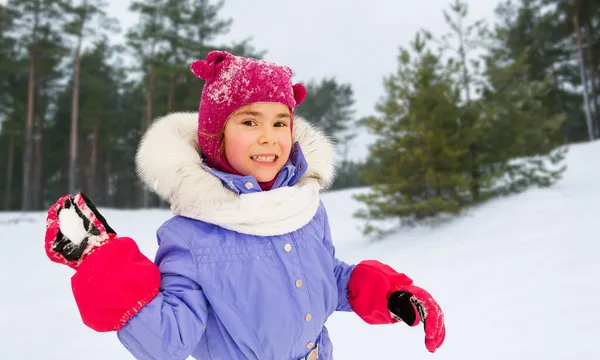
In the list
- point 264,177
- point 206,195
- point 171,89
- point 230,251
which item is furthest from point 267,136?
point 171,89

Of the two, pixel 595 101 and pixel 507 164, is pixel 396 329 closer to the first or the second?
pixel 507 164

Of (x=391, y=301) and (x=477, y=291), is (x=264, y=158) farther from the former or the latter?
(x=477, y=291)

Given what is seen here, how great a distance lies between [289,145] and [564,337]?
8.65 feet

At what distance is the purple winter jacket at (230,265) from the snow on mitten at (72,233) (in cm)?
22

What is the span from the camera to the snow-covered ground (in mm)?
3070

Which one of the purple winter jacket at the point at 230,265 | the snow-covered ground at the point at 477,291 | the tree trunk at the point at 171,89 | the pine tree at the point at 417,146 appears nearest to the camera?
the purple winter jacket at the point at 230,265

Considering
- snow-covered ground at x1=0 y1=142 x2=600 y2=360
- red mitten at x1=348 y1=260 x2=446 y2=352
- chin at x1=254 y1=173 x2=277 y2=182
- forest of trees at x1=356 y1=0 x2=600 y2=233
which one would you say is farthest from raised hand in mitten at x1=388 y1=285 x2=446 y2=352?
forest of trees at x1=356 y1=0 x2=600 y2=233

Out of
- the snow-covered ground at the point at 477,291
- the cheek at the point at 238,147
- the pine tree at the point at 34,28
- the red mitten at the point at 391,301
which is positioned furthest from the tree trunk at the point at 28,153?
the red mitten at the point at 391,301

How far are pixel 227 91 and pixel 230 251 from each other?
581 millimetres

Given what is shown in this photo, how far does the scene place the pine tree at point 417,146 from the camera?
805cm

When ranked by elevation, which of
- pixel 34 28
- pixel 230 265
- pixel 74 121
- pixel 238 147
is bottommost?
pixel 230 265

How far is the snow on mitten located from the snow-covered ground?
262 cm

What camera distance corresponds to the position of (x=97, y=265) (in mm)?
1034

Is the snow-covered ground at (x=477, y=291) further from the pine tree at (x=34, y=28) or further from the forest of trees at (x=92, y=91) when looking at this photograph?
the pine tree at (x=34, y=28)
